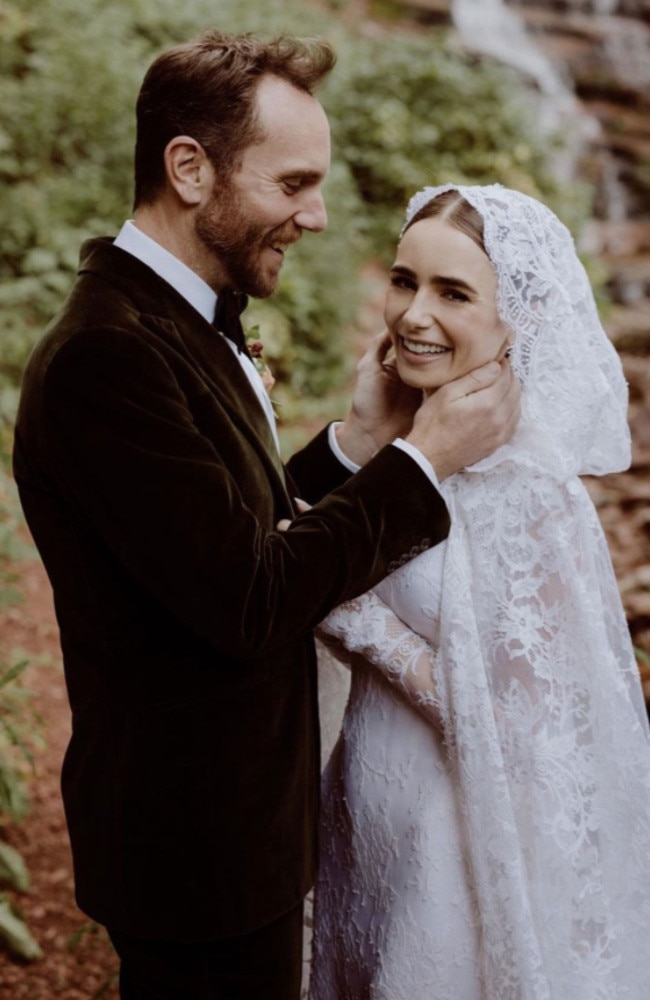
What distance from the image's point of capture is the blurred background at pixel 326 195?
3.75m

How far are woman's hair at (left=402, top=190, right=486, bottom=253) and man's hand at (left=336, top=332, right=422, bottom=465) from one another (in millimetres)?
352

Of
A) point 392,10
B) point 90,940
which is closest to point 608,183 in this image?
point 392,10

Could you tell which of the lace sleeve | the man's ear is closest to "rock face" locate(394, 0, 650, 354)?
the lace sleeve

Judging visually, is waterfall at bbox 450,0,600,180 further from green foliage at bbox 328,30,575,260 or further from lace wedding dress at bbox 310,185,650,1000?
lace wedding dress at bbox 310,185,650,1000

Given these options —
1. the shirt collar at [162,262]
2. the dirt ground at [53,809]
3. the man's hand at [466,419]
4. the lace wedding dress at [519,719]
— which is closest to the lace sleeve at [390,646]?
the lace wedding dress at [519,719]

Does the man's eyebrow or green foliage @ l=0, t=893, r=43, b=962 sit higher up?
the man's eyebrow

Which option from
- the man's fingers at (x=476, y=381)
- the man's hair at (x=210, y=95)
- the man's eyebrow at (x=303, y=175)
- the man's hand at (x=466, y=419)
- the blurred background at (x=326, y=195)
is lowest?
the man's hand at (x=466, y=419)

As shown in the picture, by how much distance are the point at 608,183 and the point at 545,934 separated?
40.7ft

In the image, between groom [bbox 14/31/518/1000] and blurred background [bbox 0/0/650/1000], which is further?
blurred background [bbox 0/0/650/1000]

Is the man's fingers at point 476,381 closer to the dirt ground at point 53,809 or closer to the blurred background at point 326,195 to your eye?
the blurred background at point 326,195

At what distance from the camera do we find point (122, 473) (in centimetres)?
162

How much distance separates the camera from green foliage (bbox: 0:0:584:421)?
6.21 meters

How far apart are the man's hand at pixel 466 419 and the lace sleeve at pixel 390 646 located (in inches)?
13.3

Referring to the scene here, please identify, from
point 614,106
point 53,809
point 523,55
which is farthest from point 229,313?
point 614,106
